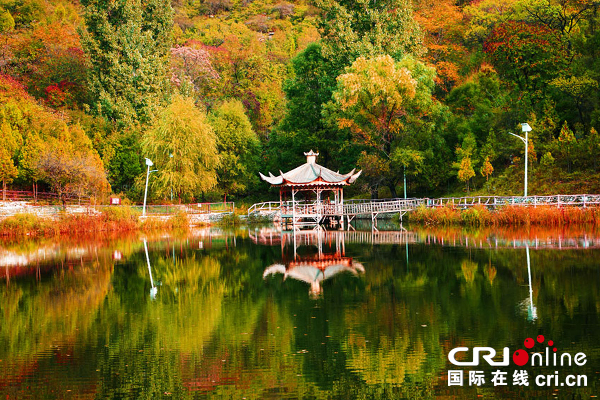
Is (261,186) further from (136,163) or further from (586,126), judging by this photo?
(586,126)

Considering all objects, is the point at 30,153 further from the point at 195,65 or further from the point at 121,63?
the point at 195,65

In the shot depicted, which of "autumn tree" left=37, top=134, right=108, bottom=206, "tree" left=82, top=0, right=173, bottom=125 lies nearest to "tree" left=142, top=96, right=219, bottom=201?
"autumn tree" left=37, top=134, right=108, bottom=206

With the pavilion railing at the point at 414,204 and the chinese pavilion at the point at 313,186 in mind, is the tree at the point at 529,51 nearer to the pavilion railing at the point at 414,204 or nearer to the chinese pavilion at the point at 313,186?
the pavilion railing at the point at 414,204

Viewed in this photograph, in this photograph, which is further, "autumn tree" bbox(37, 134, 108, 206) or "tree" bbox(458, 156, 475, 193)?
"tree" bbox(458, 156, 475, 193)

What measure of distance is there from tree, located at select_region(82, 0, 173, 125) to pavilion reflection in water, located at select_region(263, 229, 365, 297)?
84.0ft

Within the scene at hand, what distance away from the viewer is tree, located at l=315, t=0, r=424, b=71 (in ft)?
160

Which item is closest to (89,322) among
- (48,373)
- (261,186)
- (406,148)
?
(48,373)

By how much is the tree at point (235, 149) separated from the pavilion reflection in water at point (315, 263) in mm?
23027

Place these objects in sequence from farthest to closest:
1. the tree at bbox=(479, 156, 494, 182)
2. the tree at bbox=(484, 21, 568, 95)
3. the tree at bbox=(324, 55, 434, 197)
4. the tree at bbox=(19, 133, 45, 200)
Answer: the tree at bbox=(484, 21, 568, 95), the tree at bbox=(479, 156, 494, 182), the tree at bbox=(19, 133, 45, 200), the tree at bbox=(324, 55, 434, 197)

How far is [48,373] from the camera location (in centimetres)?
1045

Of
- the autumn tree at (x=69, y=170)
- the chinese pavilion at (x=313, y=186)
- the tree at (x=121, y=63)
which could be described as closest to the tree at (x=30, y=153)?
the autumn tree at (x=69, y=170)

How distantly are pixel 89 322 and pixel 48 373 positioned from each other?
388 centimetres

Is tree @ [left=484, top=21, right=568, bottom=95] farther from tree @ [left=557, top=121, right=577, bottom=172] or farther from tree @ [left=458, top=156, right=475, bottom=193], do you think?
tree @ [left=458, top=156, right=475, bottom=193]

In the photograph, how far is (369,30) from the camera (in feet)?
168
